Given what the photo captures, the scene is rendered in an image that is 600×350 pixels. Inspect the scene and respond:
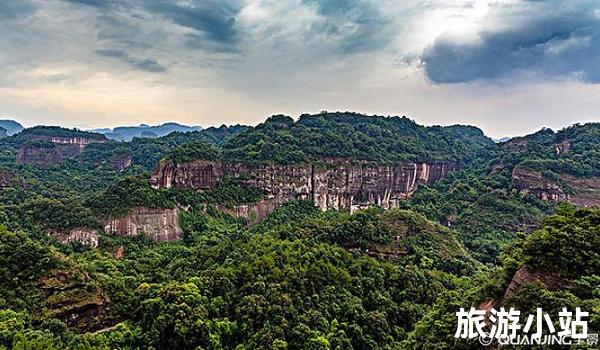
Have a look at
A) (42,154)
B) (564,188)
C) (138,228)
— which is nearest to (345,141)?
(564,188)

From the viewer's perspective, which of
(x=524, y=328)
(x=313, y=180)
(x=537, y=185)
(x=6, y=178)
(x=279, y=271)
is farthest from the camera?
(x=313, y=180)

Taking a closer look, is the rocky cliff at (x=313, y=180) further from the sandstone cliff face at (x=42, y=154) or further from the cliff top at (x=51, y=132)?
the cliff top at (x=51, y=132)

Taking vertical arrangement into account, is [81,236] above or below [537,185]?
below

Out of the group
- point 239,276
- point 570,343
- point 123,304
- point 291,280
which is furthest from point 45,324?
point 570,343

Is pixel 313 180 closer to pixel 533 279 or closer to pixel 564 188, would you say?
pixel 564 188

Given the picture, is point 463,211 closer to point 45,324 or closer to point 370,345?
point 370,345

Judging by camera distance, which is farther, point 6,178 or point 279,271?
point 6,178

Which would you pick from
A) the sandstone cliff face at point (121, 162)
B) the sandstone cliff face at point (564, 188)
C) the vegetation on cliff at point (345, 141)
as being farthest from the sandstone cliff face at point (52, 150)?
the sandstone cliff face at point (564, 188)
